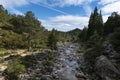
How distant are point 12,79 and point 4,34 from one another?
4114 centimetres

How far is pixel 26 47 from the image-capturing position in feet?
204

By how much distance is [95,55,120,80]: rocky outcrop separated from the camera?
83.1ft

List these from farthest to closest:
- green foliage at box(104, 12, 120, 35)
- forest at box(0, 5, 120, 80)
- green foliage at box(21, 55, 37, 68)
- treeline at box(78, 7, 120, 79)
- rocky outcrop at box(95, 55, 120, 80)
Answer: green foliage at box(104, 12, 120, 35) → treeline at box(78, 7, 120, 79) → green foliage at box(21, 55, 37, 68) → forest at box(0, 5, 120, 80) → rocky outcrop at box(95, 55, 120, 80)

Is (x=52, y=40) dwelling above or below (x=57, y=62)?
above

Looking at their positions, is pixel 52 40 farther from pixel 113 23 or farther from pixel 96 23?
pixel 113 23

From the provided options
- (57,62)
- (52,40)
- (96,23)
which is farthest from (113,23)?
(57,62)

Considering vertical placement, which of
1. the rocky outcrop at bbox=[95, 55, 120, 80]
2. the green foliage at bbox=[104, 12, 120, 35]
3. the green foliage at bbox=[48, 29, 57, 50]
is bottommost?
the rocky outcrop at bbox=[95, 55, 120, 80]

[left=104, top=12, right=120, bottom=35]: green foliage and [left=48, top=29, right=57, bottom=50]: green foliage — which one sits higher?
[left=104, top=12, right=120, bottom=35]: green foliage

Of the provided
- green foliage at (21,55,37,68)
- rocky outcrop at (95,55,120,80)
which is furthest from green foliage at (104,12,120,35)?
green foliage at (21,55,37,68)

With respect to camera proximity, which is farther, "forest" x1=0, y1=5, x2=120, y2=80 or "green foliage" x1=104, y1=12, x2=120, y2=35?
"green foliage" x1=104, y1=12, x2=120, y2=35

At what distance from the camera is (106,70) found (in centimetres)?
2642

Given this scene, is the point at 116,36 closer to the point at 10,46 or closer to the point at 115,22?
the point at 115,22

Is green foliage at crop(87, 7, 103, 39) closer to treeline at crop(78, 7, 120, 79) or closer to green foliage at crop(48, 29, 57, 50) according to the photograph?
treeline at crop(78, 7, 120, 79)

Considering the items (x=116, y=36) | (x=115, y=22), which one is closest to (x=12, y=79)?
(x=116, y=36)
